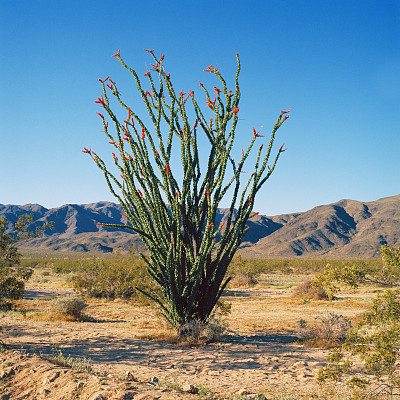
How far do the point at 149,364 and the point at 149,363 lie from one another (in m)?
0.07

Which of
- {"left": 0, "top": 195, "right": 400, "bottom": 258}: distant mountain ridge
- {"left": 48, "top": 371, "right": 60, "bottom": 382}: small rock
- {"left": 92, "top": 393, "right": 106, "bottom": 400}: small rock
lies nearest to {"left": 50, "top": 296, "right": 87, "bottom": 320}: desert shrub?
{"left": 48, "top": 371, "right": 60, "bottom": 382}: small rock

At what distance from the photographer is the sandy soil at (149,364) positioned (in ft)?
17.3

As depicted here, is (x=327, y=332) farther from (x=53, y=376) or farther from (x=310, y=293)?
(x=310, y=293)

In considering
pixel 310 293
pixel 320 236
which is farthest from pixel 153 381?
pixel 320 236

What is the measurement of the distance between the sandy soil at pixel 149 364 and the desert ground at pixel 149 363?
16 millimetres

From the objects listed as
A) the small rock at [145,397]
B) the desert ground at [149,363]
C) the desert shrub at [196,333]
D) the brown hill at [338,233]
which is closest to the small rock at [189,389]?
the desert ground at [149,363]

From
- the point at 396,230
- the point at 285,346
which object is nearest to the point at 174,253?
the point at 285,346

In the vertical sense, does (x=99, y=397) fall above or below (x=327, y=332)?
above

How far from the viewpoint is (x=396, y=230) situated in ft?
285

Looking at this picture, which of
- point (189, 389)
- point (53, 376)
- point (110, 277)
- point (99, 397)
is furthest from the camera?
point (110, 277)

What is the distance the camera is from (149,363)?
6832 millimetres

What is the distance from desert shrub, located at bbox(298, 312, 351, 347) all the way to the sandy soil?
453 millimetres

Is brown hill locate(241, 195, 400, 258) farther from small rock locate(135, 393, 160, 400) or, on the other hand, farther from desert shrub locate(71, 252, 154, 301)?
small rock locate(135, 393, 160, 400)

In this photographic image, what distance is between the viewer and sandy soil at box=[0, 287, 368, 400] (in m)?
5.28
